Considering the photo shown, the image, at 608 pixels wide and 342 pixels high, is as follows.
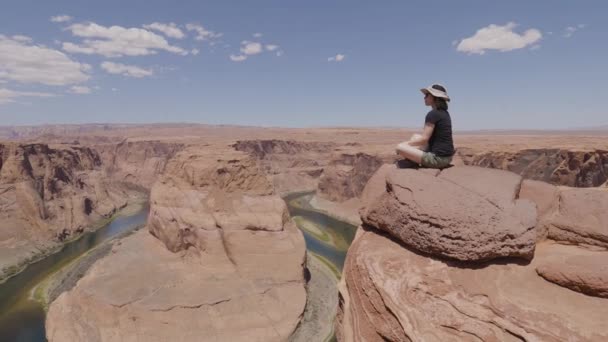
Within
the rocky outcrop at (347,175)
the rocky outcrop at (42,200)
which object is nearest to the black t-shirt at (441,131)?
the rocky outcrop at (42,200)

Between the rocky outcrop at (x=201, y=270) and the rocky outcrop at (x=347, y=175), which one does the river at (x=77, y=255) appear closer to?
the rocky outcrop at (x=347, y=175)

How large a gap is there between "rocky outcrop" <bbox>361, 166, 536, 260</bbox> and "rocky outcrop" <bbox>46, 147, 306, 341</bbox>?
780 inches

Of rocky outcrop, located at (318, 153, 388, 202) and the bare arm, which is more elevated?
the bare arm

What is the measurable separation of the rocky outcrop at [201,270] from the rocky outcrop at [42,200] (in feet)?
67.2

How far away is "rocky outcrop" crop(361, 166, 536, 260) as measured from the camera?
22.1ft

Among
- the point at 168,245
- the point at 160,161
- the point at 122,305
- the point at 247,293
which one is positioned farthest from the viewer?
the point at 160,161

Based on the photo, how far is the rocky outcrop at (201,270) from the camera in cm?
2402

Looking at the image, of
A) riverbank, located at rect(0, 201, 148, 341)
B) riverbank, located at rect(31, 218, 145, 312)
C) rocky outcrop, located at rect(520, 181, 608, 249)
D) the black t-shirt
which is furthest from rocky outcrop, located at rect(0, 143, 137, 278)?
rocky outcrop, located at rect(520, 181, 608, 249)

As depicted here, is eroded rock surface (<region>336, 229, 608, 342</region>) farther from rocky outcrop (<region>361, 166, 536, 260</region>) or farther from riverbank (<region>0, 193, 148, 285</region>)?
riverbank (<region>0, 193, 148, 285</region>)

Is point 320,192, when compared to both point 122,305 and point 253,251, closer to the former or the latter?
point 253,251

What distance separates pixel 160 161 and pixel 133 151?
10742 millimetres

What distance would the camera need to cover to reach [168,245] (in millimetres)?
32906

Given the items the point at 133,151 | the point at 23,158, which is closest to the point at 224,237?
the point at 23,158

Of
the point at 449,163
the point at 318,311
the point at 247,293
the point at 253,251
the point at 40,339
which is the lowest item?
the point at 40,339
